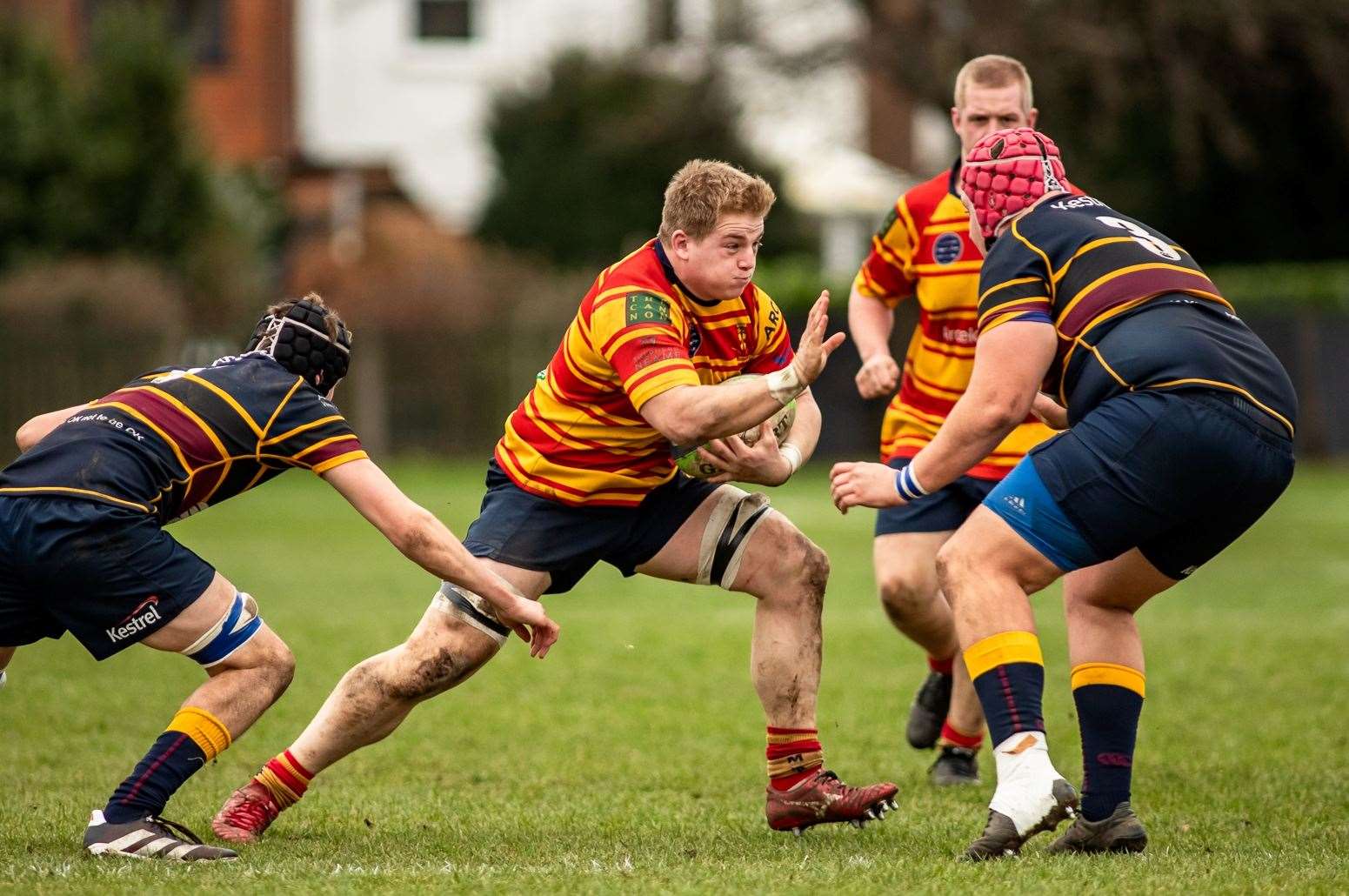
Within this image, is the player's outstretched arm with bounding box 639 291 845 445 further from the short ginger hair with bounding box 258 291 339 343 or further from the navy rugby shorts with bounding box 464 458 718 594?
the short ginger hair with bounding box 258 291 339 343

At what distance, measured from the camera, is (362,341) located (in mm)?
25562

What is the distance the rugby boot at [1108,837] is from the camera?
528 cm

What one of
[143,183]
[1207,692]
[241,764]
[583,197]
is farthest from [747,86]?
[241,764]

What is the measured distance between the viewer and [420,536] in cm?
530

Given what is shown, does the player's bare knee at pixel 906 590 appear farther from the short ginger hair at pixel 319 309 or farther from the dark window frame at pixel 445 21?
the dark window frame at pixel 445 21

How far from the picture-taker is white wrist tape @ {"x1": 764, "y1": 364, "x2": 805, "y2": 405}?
5.29 metres

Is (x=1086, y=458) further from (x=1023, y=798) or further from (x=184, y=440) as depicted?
(x=184, y=440)

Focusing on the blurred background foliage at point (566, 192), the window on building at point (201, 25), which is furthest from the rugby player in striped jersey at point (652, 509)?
the window on building at point (201, 25)

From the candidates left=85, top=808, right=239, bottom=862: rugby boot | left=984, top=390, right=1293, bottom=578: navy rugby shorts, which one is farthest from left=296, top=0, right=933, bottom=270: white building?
left=85, top=808, right=239, bottom=862: rugby boot

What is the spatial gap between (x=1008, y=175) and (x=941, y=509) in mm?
2145

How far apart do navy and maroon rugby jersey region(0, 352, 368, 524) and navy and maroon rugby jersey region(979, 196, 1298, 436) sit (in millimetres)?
2064

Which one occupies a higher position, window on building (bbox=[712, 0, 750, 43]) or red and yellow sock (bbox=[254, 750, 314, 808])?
window on building (bbox=[712, 0, 750, 43])

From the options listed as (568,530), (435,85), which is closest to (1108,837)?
(568,530)

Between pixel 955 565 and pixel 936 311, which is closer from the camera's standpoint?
pixel 955 565
